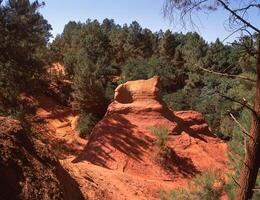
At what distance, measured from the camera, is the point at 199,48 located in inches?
1829

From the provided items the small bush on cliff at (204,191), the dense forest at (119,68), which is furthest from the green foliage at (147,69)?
the small bush on cliff at (204,191)

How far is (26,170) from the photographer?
7699 mm

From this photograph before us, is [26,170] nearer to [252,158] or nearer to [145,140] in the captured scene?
[252,158]

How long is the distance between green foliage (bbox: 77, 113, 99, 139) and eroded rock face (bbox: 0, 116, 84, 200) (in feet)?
48.4

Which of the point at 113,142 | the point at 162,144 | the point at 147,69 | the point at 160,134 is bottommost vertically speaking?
the point at 113,142

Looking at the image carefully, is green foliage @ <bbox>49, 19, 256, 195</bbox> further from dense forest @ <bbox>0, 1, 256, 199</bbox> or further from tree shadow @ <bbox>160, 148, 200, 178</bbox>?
tree shadow @ <bbox>160, 148, 200, 178</bbox>

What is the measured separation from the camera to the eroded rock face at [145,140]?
15.7 metres

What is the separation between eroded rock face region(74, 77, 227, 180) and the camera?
15.7 meters

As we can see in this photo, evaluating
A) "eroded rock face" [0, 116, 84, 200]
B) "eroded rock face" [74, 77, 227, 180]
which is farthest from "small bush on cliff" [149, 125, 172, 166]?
"eroded rock face" [0, 116, 84, 200]

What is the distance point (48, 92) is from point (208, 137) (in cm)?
1594

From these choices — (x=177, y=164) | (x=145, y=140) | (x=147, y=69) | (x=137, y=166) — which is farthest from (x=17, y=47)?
(x=147, y=69)

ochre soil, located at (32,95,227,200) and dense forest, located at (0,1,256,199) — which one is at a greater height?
dense forest, located at (0,1,256,199)

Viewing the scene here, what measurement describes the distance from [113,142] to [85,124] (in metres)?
8.17

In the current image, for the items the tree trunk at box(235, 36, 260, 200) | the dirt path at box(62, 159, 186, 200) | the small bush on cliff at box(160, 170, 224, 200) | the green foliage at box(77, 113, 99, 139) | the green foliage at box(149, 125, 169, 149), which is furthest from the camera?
the green foliage at box(77, 113, 99, 139)
